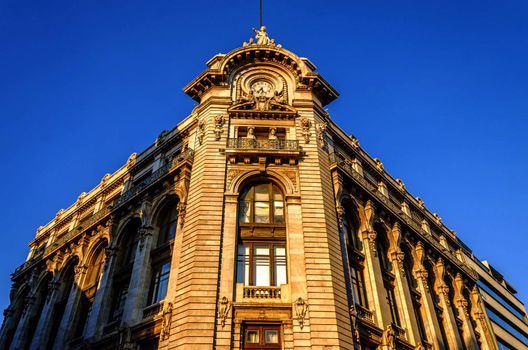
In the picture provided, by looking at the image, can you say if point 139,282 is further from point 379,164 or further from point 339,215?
point 379,164

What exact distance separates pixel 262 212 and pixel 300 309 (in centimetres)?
666

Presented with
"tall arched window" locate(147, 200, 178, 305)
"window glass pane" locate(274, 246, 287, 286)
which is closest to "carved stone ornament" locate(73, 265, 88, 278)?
"tall arched window" locate(147, 200, 178, 305)

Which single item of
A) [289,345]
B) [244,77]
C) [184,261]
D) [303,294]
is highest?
[244,77]

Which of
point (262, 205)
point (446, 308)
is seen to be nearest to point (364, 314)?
point (262, 205)

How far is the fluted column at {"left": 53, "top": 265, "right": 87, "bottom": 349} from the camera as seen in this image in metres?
28.6

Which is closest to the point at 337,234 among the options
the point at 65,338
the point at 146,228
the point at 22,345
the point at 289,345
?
the point at 289,345

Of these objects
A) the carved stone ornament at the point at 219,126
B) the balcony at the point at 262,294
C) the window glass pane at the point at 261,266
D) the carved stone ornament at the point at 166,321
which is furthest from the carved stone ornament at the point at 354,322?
the carved stone ornament at the point at 219,126

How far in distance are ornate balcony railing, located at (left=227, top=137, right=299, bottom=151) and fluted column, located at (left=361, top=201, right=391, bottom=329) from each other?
25.5ft

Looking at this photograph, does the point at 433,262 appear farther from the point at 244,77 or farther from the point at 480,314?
the point at 244,77

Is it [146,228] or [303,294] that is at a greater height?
[146,228]

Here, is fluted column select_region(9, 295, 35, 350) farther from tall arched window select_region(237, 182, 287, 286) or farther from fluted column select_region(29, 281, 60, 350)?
tall arched window select_region(237, 182, 287, 286)

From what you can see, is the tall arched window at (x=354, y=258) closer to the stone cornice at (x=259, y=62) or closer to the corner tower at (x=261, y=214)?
the corner tower at (x=261, y=214)

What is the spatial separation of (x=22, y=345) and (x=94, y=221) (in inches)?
473

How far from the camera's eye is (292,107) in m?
29.4
